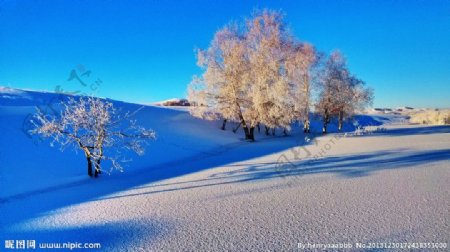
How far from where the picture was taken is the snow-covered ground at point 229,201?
14.8 feet

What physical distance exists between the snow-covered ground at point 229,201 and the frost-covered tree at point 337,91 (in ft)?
49.2

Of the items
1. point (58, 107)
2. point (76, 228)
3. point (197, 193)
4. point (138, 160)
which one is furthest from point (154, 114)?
point (76, 228)

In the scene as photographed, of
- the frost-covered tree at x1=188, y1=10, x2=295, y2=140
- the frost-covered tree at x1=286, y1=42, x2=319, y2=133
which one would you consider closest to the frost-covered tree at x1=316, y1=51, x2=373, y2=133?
the frost-covered tree at x1=286, y1=42, x2=319, y2=133

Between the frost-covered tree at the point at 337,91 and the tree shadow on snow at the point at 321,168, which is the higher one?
the frost-covered tree at the point at 337,91

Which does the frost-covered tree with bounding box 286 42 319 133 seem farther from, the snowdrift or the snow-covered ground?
the snow-covered ground

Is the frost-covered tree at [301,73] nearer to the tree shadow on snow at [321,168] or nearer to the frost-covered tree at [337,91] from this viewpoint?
the frost-covered tree at [337,91]

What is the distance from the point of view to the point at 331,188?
7164 mm

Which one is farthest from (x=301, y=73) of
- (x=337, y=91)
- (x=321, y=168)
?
(x=321, y=168)

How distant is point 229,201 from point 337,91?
23885 mm

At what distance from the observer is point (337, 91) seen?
1079 inches

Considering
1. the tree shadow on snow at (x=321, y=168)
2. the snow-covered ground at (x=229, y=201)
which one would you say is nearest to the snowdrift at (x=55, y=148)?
the snow-covered ground at (x=229, y=201)

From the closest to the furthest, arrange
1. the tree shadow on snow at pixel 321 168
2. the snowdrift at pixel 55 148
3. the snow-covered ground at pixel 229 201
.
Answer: the snow-covered ground at pixel 229 201
the tree shadow on snow at pixel 321 168
the snowdrift at pixel 55 148

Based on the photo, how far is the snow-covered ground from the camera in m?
4.52

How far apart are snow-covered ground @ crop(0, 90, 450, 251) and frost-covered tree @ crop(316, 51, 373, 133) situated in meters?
15.0
